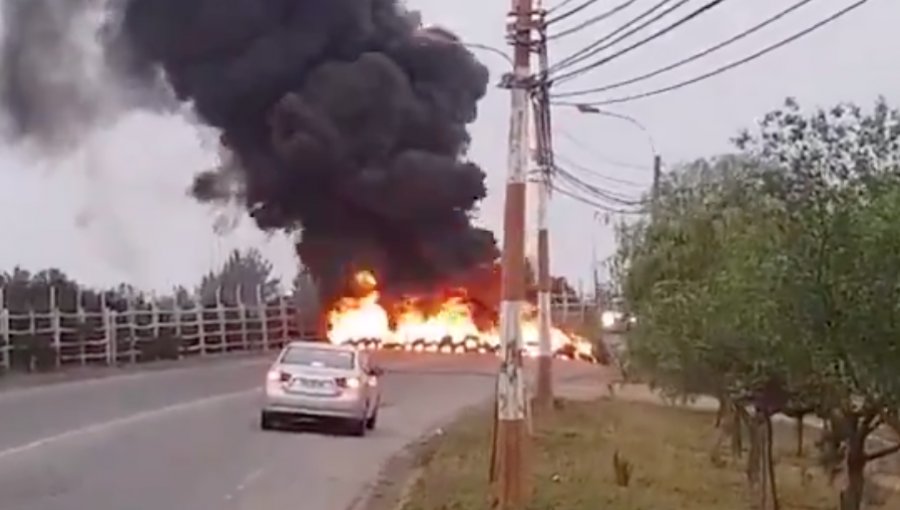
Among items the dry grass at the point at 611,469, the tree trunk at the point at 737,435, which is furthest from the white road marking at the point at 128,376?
the tree trunk at the point at 737,435

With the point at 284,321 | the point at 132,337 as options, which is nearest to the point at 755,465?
the point at 132,337

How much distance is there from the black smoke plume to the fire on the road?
0.82 metres

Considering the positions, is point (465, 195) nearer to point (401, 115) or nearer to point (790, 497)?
point (401, 115)

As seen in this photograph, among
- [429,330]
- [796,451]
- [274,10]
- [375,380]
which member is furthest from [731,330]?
[429,330]

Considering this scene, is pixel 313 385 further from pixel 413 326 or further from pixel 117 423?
pixel 413 326

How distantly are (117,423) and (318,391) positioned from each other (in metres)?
3.23

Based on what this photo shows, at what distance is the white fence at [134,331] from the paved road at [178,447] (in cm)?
250

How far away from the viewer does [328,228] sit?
62.1 metres

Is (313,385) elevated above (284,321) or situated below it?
below

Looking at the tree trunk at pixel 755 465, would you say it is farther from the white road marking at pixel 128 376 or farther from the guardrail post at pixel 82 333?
the guardrail post at pixel 82 333

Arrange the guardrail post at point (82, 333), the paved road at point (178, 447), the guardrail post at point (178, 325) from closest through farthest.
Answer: the paved road at point (178, 447)
the guardrail post at point (82, 333)
the guardrail post at point (178, 325)

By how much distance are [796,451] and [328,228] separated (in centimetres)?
2776

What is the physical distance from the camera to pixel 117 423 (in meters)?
30.4

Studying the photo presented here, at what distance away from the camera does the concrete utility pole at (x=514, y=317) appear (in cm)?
2048
